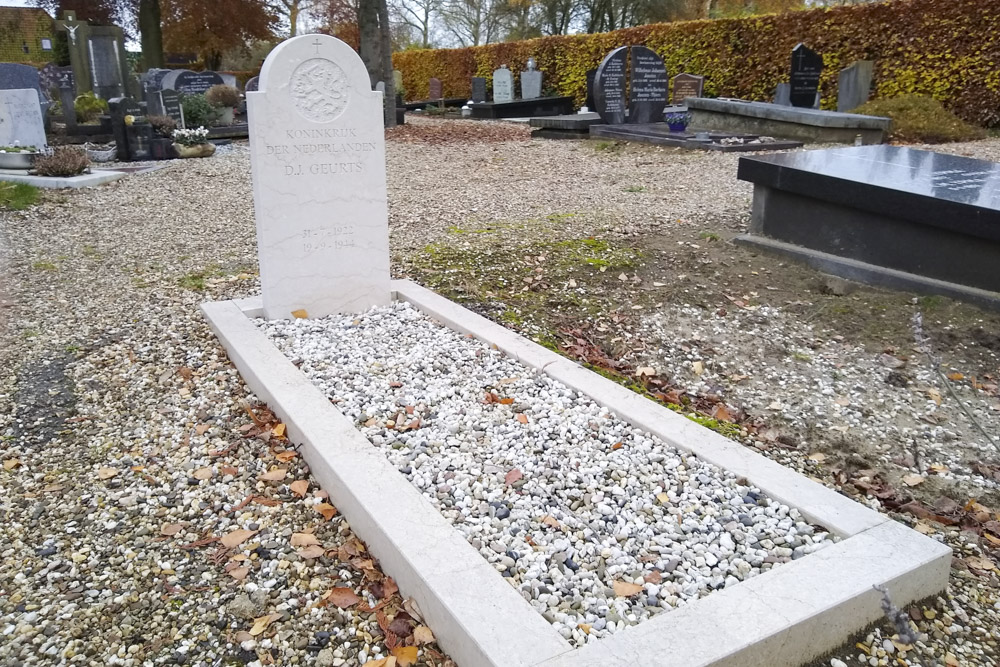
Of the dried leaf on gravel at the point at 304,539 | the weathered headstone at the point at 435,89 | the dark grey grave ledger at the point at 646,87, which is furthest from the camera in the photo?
the weathered headstone at the point at 435,89

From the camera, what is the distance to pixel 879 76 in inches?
588

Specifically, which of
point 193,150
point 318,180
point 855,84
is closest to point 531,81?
point 855,84

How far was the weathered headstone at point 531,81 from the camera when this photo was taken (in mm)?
23750

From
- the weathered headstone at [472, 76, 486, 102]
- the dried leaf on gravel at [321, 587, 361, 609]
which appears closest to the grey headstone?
the weathered headstone at [472, 76, 486, 102]

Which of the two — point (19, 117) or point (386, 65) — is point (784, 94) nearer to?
point (386, 65)

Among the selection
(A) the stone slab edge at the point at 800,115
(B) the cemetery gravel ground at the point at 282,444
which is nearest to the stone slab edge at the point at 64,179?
(B) the cemetery gravel ground at the point at 282,444

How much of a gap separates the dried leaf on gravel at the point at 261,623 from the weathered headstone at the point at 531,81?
2293cm

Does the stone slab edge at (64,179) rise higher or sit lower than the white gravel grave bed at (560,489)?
higher

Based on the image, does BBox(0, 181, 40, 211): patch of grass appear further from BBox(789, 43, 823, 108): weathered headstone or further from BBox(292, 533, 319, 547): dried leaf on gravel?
BBox(789, 43, 823, 108): weathered headstone

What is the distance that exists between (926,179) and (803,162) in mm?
988

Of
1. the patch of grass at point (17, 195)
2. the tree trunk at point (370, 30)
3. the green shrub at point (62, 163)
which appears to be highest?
the tree trunk at point (370, 30)

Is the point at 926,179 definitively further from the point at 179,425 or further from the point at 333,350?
the point at 179,425

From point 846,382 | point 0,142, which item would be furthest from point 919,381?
point 0,142

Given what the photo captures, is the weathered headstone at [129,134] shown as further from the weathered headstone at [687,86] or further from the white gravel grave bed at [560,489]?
the weathered headstone at [687,86]
